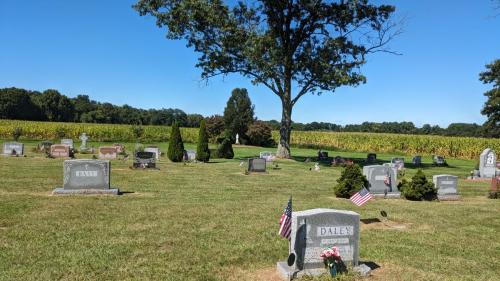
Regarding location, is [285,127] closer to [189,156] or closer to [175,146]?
[189,156]

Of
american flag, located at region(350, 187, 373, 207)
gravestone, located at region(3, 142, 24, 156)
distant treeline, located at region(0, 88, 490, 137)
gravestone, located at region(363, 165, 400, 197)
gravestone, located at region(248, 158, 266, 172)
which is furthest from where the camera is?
distant treeline, located at region(0, 88, 490, 137)

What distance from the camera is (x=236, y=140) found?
64.1m

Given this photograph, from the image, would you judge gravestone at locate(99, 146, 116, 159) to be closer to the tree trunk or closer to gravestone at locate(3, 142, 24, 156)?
gravestone at locate(3, 142, 24, 156)

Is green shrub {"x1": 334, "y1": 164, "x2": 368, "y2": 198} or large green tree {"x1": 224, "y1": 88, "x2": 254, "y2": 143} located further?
large green tree {"x1": 224, "y1": 88, "x2": 254, "y2": 143}

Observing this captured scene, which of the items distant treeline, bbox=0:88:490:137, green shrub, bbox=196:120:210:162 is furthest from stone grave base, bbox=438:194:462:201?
distant treeline, bbox=0:88:490:137

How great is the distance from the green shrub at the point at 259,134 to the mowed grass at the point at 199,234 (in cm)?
4531

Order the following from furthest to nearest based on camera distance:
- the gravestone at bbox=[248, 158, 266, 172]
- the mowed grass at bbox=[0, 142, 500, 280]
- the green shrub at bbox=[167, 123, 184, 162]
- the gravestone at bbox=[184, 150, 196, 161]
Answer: the gravestone at bbox=[184, 150, 196, 161]
the green shrub at bbox=[167, 123, 184, 162]
the gravestone at bbox=[248, 158, 266, 172]
the mowed grass at bbox=[0, 142, 500, 280]

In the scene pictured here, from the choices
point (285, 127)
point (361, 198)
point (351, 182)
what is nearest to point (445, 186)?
point (351, 182)

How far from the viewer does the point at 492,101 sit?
188ft

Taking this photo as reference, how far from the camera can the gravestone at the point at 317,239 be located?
7480 millimetres

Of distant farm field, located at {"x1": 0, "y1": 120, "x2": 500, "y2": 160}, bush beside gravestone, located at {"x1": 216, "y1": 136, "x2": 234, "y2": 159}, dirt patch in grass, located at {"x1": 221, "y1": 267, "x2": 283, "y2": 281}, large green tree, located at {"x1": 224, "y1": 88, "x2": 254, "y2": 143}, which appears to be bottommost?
dirt patch in grass, located at {"x1": 221, "y1": 267, "x2": 283, "y2": 281}

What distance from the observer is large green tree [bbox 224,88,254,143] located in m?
64.7

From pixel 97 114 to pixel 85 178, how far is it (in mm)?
97760

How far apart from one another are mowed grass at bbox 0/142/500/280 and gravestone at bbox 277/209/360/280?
19.4 inches
